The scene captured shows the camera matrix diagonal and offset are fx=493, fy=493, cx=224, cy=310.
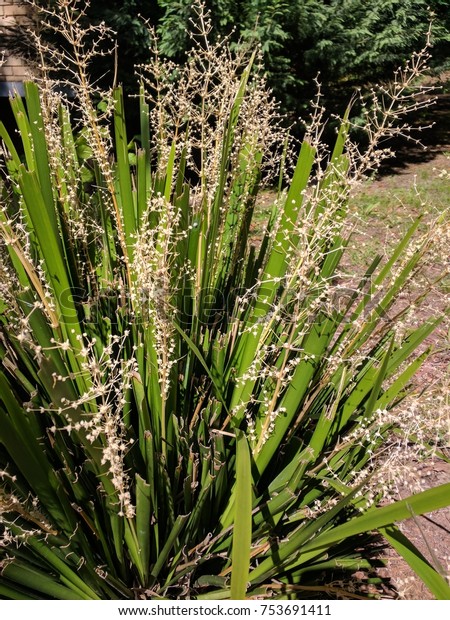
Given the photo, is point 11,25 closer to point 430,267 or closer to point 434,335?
point 434,335

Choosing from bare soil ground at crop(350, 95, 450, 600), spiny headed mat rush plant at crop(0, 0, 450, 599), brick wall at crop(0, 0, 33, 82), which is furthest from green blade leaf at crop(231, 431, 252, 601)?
brick wall at crop(0, 0, 33, 82)

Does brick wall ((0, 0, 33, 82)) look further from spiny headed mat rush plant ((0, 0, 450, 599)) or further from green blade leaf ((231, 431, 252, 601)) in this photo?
green blade leaf ((231, 431, 252, 601))

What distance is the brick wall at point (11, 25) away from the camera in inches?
291

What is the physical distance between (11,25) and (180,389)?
24.8 ft

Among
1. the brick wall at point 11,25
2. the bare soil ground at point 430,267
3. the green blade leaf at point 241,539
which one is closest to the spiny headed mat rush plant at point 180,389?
the green blade leaf at point 241,539

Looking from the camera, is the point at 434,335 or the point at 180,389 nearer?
the point at 180,389

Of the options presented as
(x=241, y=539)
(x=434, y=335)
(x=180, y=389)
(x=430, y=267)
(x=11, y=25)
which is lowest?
(x=434, y=335)

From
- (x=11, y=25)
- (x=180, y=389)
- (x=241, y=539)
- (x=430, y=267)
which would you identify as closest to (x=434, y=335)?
(x=430, y=267)

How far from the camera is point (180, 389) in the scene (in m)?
1.96

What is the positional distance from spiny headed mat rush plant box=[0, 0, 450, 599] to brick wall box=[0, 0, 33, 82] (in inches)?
258

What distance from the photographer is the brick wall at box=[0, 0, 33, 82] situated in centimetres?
740

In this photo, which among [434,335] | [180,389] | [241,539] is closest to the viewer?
[241,539]
